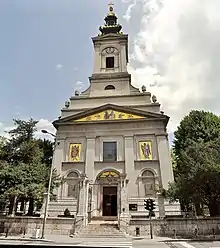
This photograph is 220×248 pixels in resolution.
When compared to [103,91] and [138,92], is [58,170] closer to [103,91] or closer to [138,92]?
[103,91]

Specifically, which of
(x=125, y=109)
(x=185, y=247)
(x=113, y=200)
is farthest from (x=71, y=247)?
(x=125, y=109)

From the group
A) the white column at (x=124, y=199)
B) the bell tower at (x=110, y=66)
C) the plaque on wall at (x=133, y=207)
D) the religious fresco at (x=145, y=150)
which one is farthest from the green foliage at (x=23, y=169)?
the bell tower at (x=110, y=66)

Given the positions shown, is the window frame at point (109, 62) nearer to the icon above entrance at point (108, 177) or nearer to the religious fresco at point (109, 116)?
the religious fresco at point (109, 116)

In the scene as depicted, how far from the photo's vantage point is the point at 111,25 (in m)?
44.9

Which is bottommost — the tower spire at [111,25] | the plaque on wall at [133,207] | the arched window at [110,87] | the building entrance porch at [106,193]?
the plaque on wall at [133,207]

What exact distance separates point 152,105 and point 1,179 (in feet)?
68.0

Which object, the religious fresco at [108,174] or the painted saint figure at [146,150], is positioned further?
the painted saint figure at [146,150]

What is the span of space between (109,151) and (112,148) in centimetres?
55

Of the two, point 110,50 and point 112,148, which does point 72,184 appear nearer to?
point 112,148

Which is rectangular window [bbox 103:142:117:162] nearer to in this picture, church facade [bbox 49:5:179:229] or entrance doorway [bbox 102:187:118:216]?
church facade [bbox 49:5:179:229]

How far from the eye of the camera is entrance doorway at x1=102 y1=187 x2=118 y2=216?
26.4 m

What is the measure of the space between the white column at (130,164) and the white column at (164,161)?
10.8 ft

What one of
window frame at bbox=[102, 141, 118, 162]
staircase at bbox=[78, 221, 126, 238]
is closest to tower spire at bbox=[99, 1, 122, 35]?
window frame at bbox=[102, 141, 118, 162]

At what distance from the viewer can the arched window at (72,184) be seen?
2753 centimetres
